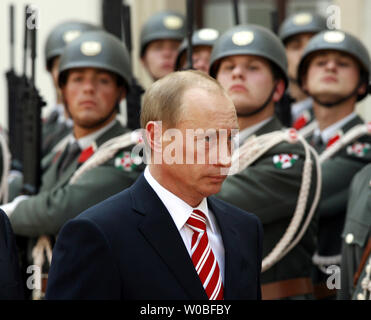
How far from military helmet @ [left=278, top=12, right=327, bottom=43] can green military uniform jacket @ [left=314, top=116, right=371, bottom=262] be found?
1.79 m

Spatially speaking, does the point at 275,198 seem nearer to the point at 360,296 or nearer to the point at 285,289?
the point at 285,289

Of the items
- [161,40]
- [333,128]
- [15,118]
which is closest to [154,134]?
[333,128]

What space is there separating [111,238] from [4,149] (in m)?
3.13

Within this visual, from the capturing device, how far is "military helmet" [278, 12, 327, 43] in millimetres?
6375

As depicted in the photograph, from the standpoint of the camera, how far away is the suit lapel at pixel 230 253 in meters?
2.44

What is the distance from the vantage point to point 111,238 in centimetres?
Answer: 233

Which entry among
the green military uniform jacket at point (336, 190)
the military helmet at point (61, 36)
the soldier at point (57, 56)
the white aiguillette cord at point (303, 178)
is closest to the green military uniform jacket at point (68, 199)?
the white aiguillette cord at point (303, 178)

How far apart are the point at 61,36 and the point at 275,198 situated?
3.01 m

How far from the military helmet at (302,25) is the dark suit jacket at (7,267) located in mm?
3763

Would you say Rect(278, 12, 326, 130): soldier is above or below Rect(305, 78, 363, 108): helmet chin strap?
above

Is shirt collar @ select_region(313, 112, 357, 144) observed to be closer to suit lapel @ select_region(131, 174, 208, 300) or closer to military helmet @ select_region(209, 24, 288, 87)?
military helmet @ select_region(209, 24, 288, 87)

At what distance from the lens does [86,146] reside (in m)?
4.62

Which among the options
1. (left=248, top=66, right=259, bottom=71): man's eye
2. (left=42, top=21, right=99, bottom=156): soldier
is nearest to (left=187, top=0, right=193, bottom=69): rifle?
(left=248, top=66, right=259, bottom=71): man's eye
